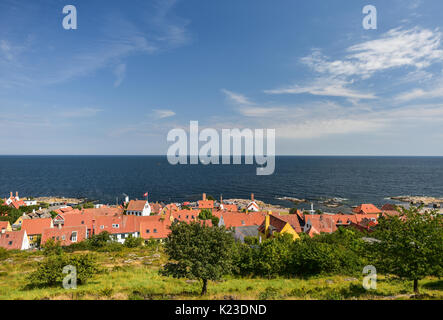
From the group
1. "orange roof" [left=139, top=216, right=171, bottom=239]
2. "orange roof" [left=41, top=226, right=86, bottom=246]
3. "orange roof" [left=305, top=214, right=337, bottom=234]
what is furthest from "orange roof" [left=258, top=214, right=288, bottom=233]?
"orange roof" [left=41, top=226, right=86, bottom=246]

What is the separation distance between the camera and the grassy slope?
1759cm

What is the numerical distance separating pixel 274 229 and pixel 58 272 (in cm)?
3477

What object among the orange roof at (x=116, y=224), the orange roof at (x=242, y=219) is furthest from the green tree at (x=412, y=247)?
the orange roof at (x=116, y=224)

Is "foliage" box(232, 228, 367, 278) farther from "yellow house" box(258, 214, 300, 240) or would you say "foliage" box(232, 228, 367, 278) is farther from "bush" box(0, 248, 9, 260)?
"bush" box(0, 248, 9, 260)

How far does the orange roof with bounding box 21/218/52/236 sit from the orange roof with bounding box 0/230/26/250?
523 cm

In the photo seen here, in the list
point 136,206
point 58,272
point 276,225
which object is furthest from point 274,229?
point 136,206

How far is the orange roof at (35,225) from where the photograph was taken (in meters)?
Result: 55.3

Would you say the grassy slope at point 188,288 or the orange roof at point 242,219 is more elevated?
the grassy slope at point 188,288

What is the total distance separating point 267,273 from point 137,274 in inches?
611

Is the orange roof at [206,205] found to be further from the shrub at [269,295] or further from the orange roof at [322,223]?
the shrub at [269,295]

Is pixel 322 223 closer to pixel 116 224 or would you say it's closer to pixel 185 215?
pixel 185 215

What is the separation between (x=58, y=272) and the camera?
926 inches

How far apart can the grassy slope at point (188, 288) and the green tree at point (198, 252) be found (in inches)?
78.1
